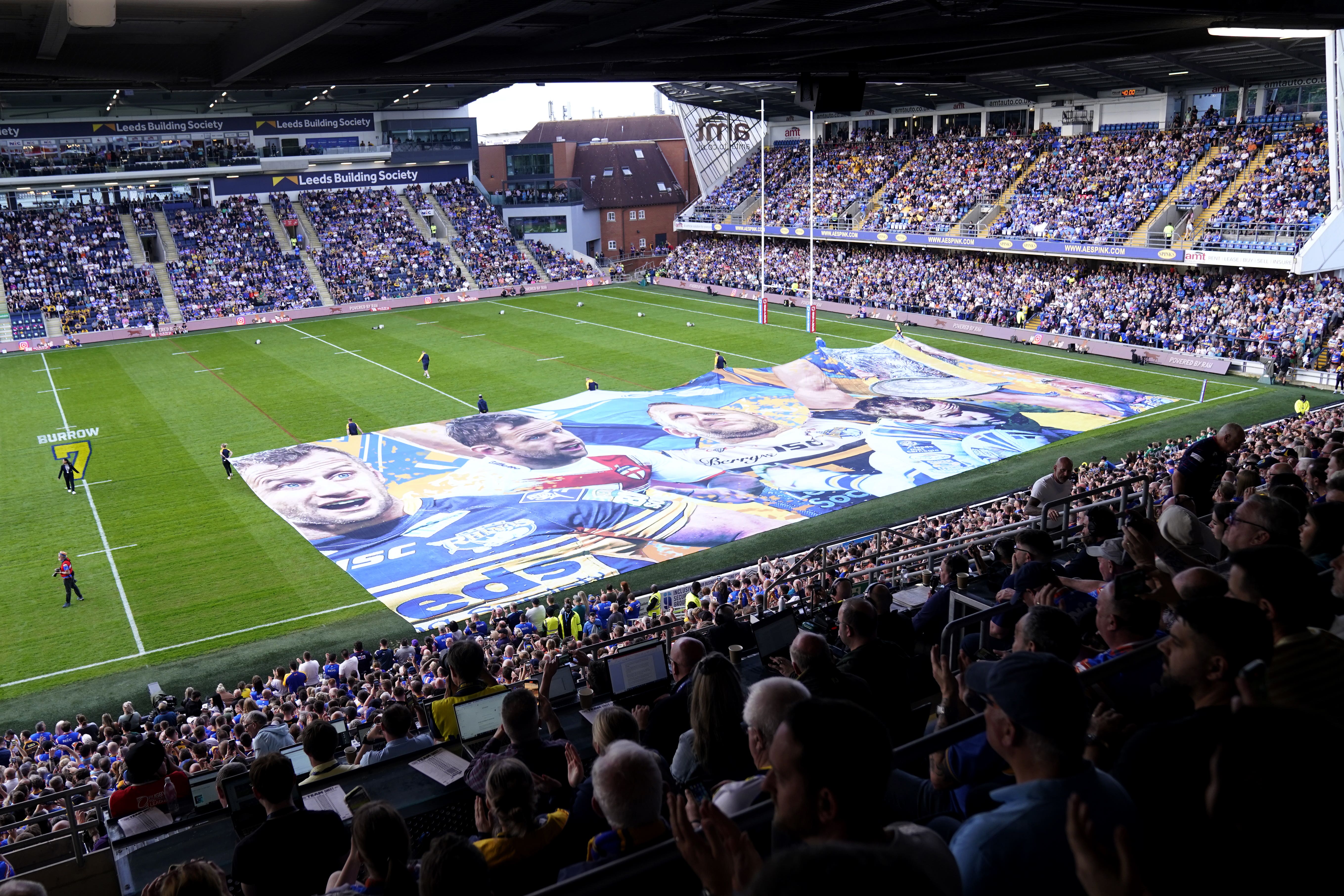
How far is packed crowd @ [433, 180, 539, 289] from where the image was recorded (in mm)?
68688

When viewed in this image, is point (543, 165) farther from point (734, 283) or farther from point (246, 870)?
point (246, 870)

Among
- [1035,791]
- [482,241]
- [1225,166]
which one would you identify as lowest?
[1035,791]

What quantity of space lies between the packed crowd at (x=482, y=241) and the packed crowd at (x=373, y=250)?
167cm

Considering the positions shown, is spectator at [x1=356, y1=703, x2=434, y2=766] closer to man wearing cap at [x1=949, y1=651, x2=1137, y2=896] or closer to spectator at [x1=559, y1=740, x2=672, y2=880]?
spectator at [x1=559, y1=740, x2=672, y2=880]

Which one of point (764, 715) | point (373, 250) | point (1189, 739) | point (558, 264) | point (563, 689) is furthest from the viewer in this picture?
point (558, 264)

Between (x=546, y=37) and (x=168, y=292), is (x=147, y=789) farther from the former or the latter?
(x=168, y=292)

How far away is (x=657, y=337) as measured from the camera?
5034 centimetres

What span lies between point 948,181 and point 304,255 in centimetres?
4102

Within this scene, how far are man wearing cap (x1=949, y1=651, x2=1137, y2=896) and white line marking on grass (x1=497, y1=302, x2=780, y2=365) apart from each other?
3632 centimetres

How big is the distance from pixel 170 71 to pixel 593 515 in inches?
654

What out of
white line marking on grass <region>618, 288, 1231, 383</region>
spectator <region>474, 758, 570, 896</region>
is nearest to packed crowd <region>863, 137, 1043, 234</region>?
white line marking on grass <region>618, 288, 1231, 383</region>

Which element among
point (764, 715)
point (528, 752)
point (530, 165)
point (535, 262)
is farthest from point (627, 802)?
point (530, 165)

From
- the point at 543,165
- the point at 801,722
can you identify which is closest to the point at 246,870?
the point at 801,722

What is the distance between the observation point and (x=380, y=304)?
62.2 meters
